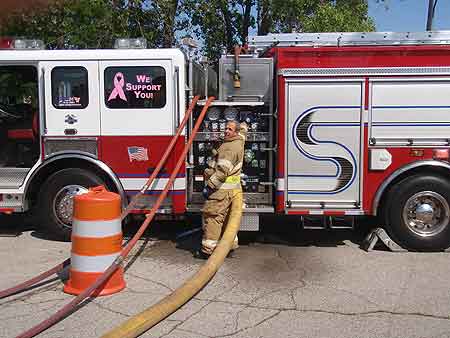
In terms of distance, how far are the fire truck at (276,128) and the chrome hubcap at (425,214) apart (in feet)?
0.04

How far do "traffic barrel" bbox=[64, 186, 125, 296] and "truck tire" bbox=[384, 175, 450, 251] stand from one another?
3.46 m

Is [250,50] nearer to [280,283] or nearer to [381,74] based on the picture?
[381,74]

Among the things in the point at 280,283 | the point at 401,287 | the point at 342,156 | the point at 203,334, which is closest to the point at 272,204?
the point at 342,156

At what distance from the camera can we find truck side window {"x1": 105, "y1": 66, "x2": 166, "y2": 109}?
22.5 feet

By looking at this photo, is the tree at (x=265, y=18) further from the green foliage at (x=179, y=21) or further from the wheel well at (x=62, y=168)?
the wheel well at (x=62, y=168)

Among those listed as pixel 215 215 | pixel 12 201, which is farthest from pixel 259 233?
pixel 12 201

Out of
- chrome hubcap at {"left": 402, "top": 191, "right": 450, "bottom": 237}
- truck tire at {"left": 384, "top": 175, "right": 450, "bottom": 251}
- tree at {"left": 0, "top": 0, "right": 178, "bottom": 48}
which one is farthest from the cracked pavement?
tree at {"left": 0, "top": 0, "right": 178, "bottom": 48}

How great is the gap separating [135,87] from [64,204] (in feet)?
5.93

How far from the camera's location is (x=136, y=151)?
22.7 ft

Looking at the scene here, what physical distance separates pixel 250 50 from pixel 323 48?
58.0 inches

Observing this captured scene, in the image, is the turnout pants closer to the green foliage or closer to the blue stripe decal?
the blue stripe decal

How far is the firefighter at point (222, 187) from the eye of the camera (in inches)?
247

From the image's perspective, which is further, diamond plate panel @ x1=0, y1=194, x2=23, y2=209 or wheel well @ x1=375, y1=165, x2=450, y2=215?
diamond plate panel @ x1=0, y1=194, x2=23, y2=209

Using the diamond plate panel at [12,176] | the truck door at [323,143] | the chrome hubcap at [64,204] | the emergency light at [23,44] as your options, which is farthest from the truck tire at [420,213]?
the emergency light at [23,44]
